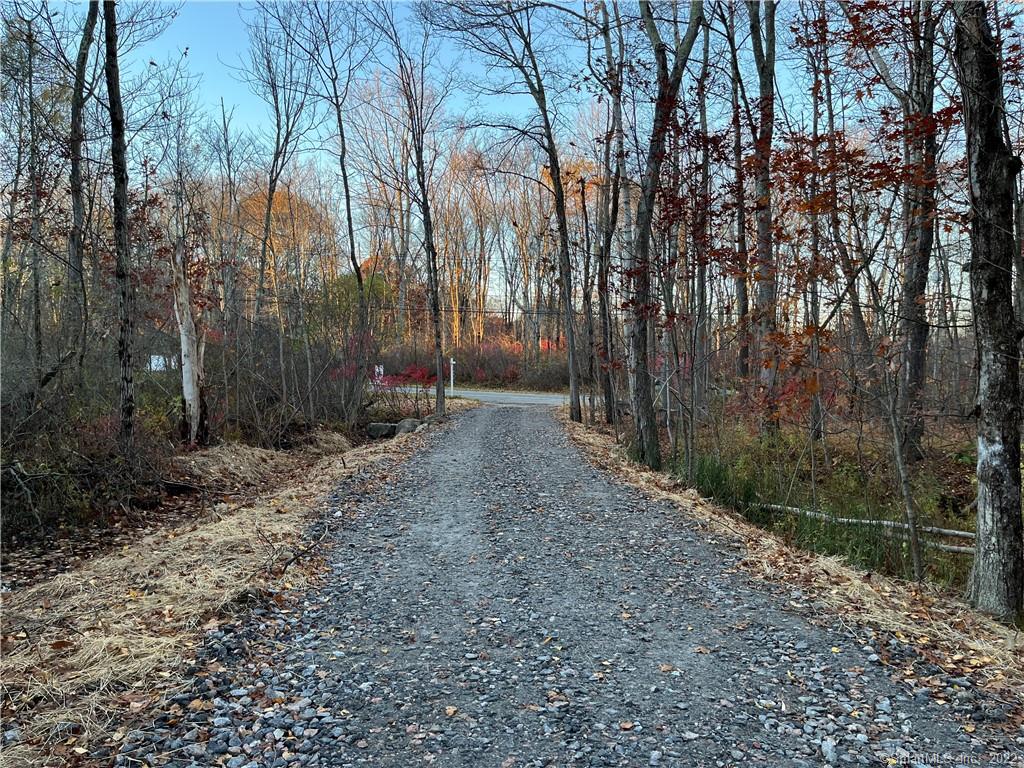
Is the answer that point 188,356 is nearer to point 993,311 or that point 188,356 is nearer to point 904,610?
point 904,610

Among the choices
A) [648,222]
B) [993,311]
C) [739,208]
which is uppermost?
[648,222]

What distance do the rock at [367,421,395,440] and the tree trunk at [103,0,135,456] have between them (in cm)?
810

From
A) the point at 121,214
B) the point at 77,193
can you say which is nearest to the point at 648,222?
the point at 121,214

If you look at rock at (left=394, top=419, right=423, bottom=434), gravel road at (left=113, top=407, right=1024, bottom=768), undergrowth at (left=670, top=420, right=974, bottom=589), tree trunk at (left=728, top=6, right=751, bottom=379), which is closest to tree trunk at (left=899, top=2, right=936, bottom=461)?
undergrowth at (left=670, top=420, right=974, bottom=589)

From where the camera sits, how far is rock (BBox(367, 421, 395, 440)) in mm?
15977

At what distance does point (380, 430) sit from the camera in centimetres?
1602

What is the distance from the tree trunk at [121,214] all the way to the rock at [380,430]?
26.6ft

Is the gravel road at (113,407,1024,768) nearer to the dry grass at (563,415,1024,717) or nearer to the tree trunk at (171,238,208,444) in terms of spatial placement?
the dry grass at (563,415,1024,717)

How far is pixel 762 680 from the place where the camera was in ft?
10.5

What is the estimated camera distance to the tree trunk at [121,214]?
7.79 m

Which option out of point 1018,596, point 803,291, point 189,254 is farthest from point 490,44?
point 1018,596

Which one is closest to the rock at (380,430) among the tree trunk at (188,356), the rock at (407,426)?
the rock at (407,426)

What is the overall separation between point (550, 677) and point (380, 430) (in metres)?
13.3

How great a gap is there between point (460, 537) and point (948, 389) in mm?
11450
